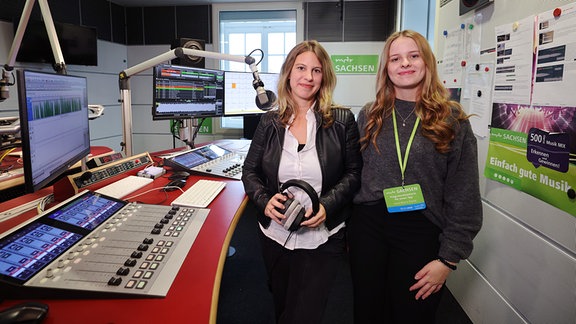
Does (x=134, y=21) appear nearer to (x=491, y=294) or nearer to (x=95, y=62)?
(x=95, y=62)

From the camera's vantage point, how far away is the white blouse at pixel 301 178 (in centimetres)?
129

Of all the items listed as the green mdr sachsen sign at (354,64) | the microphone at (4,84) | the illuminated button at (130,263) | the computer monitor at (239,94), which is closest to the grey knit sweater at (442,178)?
the illuminated button at (130,263)

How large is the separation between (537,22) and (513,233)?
35.1 inches

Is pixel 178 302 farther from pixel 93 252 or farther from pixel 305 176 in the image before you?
pixel 305 176

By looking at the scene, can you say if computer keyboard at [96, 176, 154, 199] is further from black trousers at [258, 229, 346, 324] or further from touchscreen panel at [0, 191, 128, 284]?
black trousers at [258, 229, 346, 324]

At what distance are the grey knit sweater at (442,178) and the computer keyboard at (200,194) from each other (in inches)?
25.3

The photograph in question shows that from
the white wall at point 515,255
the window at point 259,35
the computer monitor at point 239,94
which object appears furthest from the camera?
the window at point 259,35

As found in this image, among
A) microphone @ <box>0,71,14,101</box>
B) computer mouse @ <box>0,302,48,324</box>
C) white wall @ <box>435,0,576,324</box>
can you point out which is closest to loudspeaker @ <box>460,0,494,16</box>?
white wall @ <box>435,0,576,324</box>

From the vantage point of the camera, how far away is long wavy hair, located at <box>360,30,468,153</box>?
1162 mm

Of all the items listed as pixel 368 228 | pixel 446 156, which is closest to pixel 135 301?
pixel 368 228

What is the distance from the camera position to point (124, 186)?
5.05ft

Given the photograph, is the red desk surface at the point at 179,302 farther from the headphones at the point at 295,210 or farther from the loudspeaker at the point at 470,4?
the loudspeaker at the point at 470,4

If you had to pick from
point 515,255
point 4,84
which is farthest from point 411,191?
point 4,84

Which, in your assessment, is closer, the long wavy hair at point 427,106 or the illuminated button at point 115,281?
the illuminated button at point 115,281
